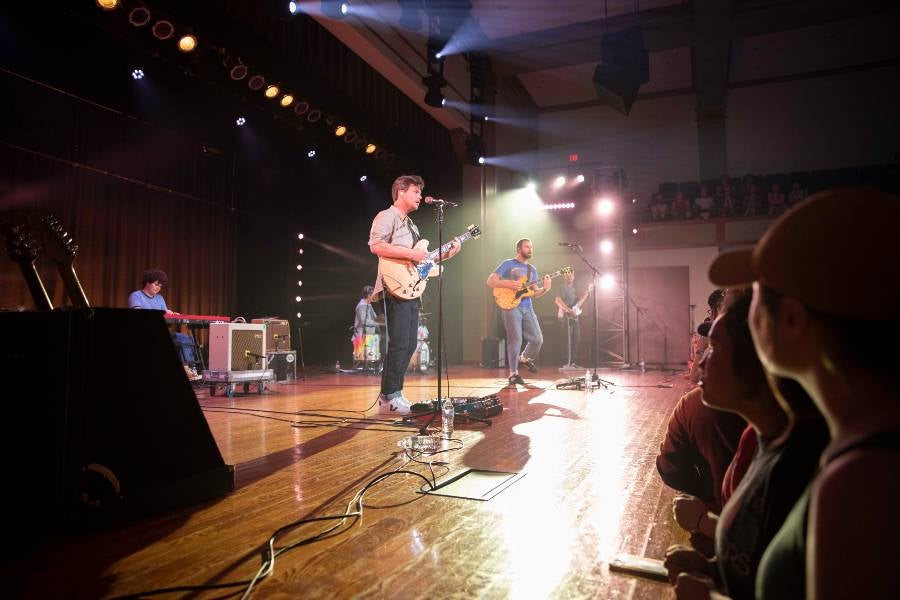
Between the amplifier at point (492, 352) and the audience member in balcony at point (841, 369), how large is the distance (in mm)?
10986

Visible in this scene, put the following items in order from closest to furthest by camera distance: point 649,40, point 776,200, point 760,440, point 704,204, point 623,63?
point 760,440, point 623,63, point 649,40, point 776,200, point 704,204

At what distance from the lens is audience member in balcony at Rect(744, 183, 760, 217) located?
1166cm

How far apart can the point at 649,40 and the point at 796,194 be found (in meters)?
4.93

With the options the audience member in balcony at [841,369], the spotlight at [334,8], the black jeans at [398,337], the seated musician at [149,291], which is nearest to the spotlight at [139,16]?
the spotlight at [334,8]

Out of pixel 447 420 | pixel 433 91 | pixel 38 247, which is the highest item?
pixel 433 91

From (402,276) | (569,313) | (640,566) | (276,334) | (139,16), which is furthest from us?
(569,313)

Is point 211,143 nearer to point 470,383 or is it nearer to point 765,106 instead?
point 470,383

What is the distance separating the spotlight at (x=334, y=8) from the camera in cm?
685

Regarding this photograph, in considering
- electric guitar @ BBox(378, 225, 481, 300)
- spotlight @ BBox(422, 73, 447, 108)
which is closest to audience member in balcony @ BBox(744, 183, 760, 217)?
spotlight @ BBox(422, 73, 447, 108)

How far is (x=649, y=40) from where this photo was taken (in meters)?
10.5

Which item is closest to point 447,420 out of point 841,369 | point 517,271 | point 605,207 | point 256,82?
point 841,369

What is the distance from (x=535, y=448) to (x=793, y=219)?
2869 mm

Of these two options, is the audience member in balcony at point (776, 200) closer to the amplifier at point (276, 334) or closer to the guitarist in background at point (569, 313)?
the guitarist in background at point (569, 313)

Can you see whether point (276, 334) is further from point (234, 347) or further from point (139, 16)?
point (139, 16)
